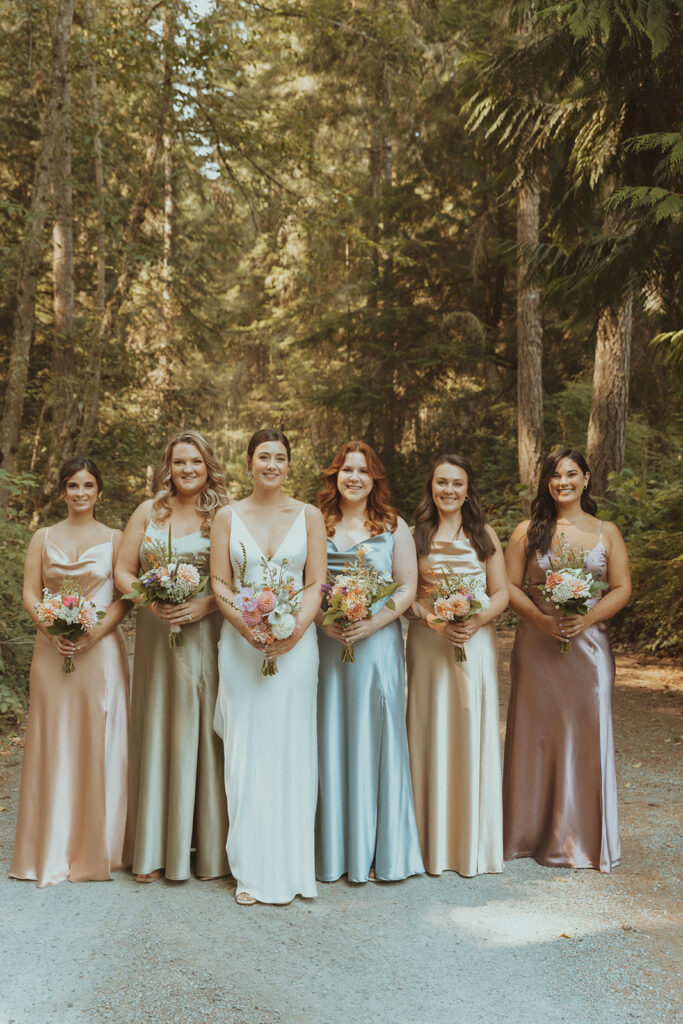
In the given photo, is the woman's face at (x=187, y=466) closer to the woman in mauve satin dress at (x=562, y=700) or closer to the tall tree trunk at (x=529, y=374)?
the woman in mauve satin dress at (x=562, y=700)

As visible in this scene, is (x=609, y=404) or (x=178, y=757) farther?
(x=609, y=404)

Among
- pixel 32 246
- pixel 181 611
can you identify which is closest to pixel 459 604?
pixel 181 611

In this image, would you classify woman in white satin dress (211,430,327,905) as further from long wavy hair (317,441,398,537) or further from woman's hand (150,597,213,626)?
long wavy hair (317,441,398,537)

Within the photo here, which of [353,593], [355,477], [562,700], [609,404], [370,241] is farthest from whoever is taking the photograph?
[370,241]

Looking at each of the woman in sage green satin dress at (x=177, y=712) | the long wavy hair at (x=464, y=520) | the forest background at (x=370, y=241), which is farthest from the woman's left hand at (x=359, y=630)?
the forest background at (x=370, y=241)

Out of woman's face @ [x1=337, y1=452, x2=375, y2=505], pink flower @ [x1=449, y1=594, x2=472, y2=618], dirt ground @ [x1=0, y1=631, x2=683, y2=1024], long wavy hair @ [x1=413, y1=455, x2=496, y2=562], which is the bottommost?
dirt ground @ [x1=0, y1=631, x2=683, y2=1024]

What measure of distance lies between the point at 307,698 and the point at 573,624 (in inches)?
66.2

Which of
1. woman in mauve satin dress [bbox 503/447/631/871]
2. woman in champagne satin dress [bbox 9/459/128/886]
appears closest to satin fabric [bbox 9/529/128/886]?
woman in champagne satin dress [bbox 9/459/128/886]

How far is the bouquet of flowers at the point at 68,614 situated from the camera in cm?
481

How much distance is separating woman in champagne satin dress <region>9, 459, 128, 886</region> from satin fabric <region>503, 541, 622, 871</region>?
2433 millimetres

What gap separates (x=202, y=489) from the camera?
17.2 feet

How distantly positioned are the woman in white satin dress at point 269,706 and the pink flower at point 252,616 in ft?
0.39

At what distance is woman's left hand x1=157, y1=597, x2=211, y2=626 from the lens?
4804 millimetres

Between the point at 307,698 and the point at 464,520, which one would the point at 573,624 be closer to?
the point at 464,520
